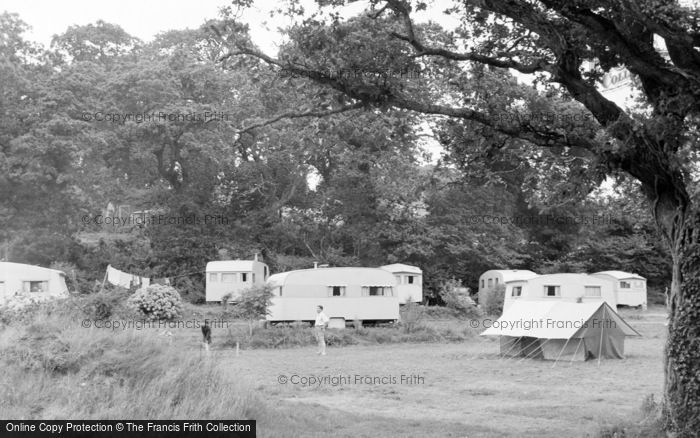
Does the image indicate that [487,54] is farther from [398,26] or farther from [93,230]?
[93,230]

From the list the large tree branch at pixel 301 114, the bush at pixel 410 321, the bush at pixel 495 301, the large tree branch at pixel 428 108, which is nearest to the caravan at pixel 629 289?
the bush at pixel 495 301

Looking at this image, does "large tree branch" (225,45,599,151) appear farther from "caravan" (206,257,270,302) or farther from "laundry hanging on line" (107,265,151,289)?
Result: "caravan" (206,257,270,302)

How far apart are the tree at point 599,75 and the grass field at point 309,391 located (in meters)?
2.12

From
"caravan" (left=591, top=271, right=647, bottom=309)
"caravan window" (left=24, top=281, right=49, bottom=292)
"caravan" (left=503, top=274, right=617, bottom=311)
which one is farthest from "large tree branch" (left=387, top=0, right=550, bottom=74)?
"caravan" (left=591, top=271, right=647, bottom=309)

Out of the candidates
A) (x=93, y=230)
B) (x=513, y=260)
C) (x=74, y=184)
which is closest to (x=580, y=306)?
(x=513, y=260)

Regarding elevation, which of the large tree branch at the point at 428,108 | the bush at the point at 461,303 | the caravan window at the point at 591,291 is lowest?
the bush at the point at 461,303

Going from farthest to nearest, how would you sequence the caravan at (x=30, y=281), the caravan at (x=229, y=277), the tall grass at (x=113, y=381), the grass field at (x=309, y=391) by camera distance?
the caravan at (x=229, y=277)
the caravan at (x=30, y=281)
the grass field at (x=309, y=391)
the tall grass at (x=113, y=381)

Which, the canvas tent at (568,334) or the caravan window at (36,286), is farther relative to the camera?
the caravan window at (36,286)

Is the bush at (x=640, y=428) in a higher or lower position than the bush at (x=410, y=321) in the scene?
lower

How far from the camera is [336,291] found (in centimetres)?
2786

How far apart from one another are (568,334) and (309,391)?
8.16m

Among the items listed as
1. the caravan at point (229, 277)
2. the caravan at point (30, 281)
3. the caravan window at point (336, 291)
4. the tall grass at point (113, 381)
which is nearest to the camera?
the tall grass at point (113, 381)

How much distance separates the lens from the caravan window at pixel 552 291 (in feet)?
105

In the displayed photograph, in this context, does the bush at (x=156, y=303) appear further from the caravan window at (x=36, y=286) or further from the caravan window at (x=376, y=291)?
the caravan window at (x=376, y=291)
